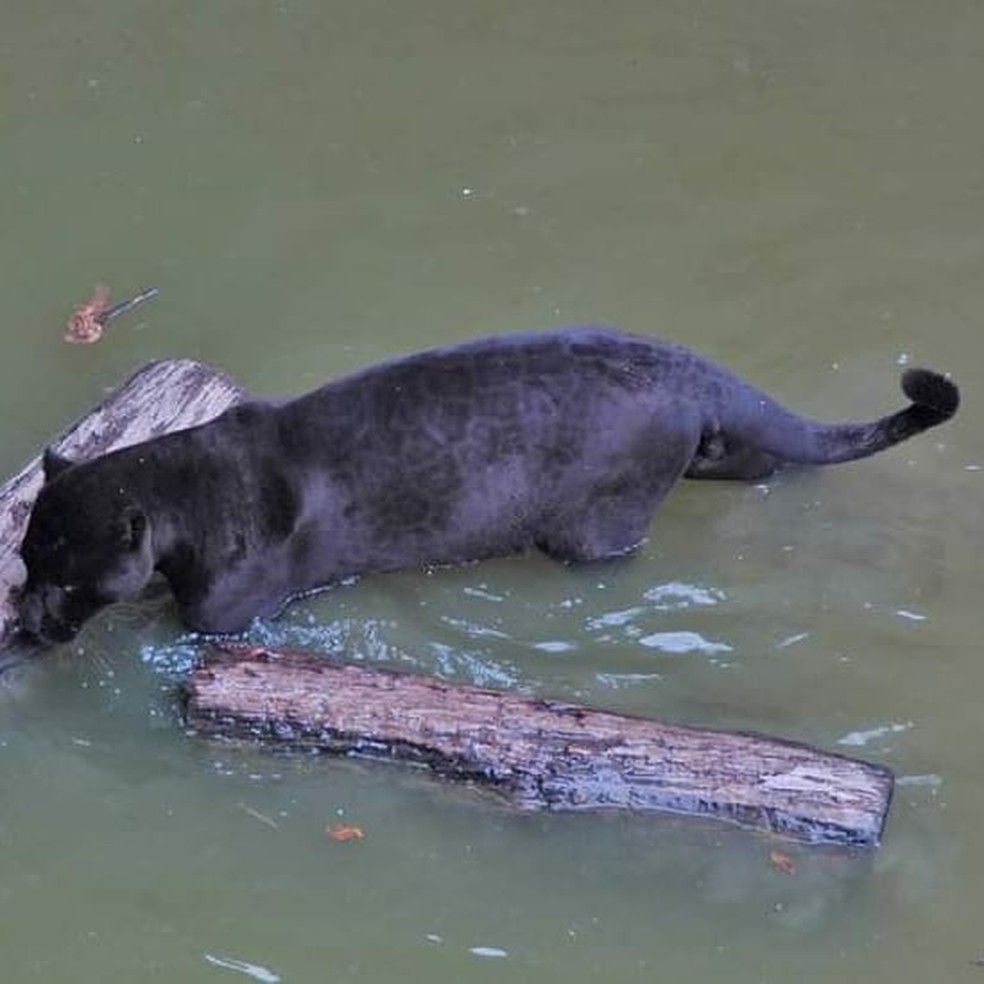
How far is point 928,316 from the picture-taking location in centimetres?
613

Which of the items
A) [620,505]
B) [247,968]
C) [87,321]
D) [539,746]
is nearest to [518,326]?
[620,505]

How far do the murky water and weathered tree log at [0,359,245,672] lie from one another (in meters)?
0.31

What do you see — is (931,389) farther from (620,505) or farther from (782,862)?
(782,862)

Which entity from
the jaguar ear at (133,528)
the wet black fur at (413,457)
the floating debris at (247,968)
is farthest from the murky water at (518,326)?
the jaguar ear at (133,528)

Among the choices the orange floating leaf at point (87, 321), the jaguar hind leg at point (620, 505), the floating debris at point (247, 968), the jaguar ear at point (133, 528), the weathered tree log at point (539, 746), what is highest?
the orange floating leaf at point (87, 321)

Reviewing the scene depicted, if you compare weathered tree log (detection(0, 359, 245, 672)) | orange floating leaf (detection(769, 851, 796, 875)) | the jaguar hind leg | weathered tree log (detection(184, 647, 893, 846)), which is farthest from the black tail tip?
weathered tree log (detection(0, 359, 245, 672))

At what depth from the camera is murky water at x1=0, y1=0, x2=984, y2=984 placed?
4.31m

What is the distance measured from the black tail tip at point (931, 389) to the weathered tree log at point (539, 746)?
106cm

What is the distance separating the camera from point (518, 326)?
6.09 m

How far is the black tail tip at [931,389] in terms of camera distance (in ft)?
16.2

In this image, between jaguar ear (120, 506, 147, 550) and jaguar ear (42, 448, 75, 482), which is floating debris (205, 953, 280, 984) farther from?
jaguar ear (42, 448, 75, 482)

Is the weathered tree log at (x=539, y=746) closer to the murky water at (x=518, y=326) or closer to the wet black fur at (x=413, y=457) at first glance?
the murky water at (x=518, y=326)

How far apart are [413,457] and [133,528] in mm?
752

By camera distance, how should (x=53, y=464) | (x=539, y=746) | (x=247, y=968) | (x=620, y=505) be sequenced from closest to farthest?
(x=247, y=968) → (x=539, y=746) → (x=53, y=464) → (x=620, y=505)
